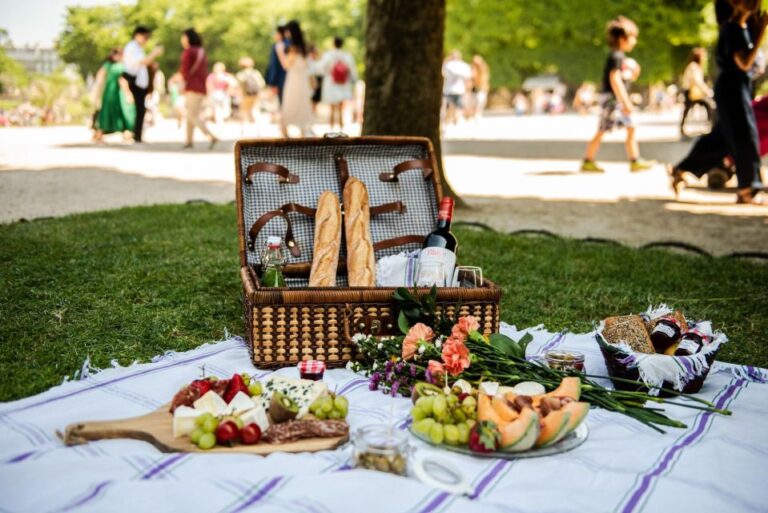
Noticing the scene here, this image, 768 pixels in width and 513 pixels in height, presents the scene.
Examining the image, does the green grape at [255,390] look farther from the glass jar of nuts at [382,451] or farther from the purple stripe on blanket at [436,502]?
the purple stripe on blanket at [436,502]

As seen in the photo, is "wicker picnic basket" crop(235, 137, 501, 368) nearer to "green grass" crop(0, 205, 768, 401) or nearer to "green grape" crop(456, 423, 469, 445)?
"green grass" crop(0, 205, 768, 401)

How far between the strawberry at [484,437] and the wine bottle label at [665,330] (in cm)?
106

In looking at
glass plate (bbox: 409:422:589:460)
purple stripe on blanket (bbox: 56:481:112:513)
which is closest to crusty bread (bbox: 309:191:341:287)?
glass plate (bbox: 409:422:589:460)

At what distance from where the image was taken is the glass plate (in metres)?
2.38

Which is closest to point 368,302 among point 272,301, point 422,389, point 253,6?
point 272,301

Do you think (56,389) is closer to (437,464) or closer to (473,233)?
(437,464)

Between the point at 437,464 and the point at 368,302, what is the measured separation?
1081 mm

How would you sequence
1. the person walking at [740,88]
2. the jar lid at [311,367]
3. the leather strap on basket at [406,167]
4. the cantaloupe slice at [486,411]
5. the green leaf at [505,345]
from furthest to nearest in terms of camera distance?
the person walking at [740,88] < the leather strap on basket at [406,167] < the green leaf at [505,345] < the jar lid at [311,367] < the cantaloupe slice at [486,411]

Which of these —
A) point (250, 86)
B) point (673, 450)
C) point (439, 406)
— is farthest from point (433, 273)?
point (250, 86)

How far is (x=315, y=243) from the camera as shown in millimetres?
3930

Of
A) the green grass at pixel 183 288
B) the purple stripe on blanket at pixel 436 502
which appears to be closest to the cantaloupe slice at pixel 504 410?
the purple stripe on blanket at pixel 436 502

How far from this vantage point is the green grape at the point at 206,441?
2.36m

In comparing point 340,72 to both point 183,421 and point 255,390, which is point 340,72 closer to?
point 255,390

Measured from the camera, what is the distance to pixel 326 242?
3.89 metres
